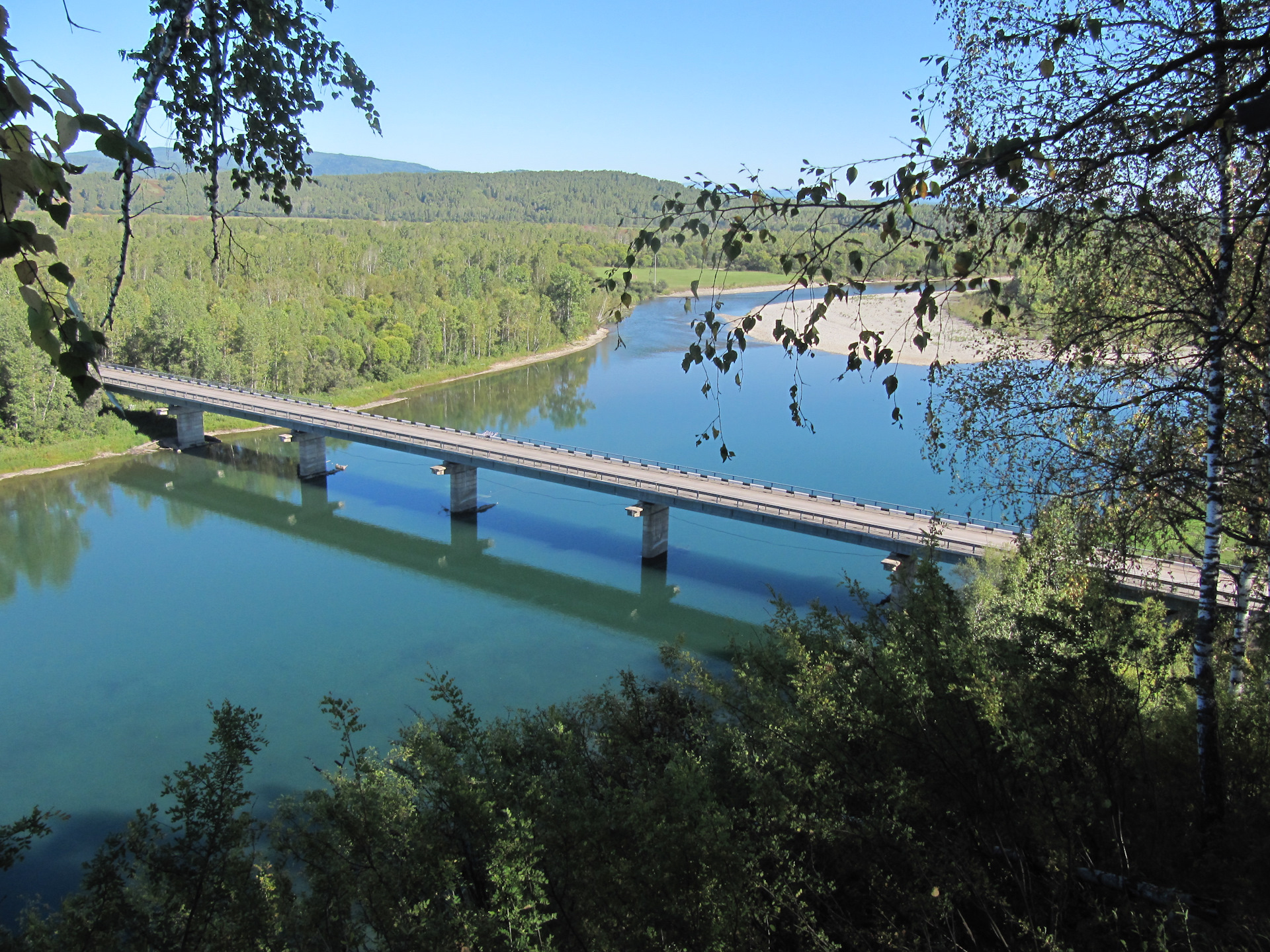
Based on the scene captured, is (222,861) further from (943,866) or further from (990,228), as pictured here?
(990,228)

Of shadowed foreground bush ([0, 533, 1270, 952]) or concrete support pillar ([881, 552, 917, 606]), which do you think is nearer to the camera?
shadowed foreground bush ([0, 533, 1270, 952])

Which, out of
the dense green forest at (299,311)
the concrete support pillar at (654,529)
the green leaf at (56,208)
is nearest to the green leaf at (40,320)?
the green leaf at (56,208)

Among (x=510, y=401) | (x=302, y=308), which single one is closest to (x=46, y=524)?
(x=510, y=401)

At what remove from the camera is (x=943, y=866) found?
18.2ft

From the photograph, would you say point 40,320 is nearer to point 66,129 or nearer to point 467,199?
point 66,129

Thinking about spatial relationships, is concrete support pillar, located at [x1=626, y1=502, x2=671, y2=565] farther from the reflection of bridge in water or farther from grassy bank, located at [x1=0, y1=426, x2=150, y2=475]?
grassy bank, located at [x1=0, y1=426, x2=150, y2=475]

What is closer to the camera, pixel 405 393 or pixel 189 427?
pixel 189 427

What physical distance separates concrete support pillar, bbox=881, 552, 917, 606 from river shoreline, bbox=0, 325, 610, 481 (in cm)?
3384

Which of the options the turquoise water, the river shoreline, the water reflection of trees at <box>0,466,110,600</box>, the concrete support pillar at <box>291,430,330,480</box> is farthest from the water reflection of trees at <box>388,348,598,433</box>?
the water reflection of trees at <box>0,466,110,600</box>

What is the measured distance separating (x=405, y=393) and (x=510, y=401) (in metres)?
6.98

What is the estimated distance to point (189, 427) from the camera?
1674 inches

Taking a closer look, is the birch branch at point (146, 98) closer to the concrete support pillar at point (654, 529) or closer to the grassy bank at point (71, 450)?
the concrete support pillar at point (654, 529)

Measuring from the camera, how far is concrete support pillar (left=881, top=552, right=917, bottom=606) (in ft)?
→ 77.9

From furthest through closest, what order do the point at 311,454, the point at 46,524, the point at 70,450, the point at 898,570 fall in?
the point at 70,450, the point at 311,454, the point at 46,524, the point at 898,570
